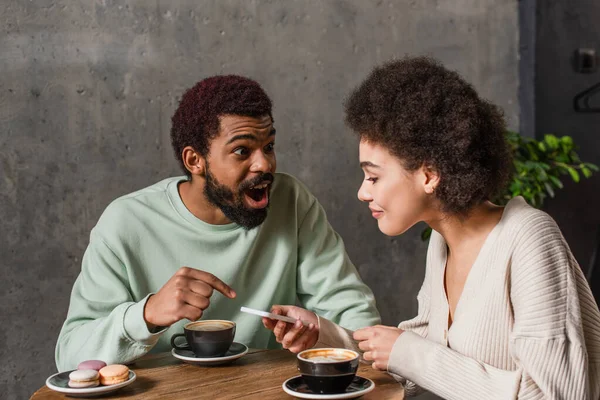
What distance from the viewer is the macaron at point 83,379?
168 cm

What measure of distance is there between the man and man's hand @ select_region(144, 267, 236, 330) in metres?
0.23

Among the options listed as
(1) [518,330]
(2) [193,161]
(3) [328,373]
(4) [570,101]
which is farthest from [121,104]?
(4) [570,101]

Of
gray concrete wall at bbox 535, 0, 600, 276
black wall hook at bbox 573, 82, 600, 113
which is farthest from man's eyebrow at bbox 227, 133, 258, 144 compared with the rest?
black wall hook at bbox 573, 82, 600, 113

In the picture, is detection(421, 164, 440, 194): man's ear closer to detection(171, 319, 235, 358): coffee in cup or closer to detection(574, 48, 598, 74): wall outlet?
detection(171, 319, 235, 358): coffee in cup

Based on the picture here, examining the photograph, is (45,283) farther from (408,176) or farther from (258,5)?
(408,176)

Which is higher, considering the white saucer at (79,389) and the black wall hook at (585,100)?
the black wall hook at (585,100)

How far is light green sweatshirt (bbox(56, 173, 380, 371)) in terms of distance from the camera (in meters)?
2.10

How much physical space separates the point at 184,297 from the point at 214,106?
2.07 ft

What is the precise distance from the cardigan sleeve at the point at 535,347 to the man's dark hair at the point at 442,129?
17 centimetres

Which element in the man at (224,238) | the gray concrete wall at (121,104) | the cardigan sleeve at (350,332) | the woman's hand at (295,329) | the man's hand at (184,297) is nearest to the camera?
the man's hand at (184,297)

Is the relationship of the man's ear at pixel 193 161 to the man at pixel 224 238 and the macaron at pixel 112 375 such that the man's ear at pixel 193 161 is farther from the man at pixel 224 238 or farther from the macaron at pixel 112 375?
the macaron at pixel 112 375

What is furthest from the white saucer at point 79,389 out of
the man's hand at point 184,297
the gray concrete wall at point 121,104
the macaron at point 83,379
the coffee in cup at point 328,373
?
the gray concrete wall at point 121,104

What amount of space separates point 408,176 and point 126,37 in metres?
1.78

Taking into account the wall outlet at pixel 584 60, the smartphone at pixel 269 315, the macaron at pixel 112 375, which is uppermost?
the wall outlet at pixel 584 60
